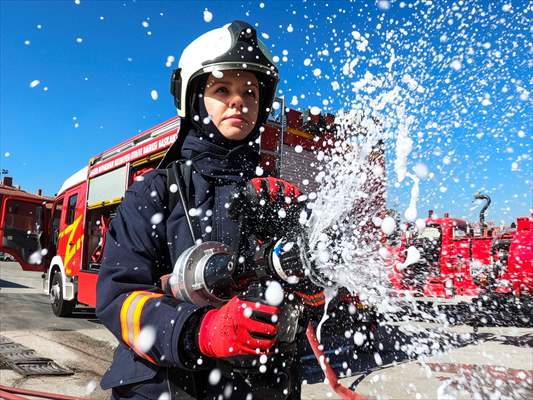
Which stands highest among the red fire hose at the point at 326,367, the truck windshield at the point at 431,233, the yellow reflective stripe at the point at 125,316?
the truck windshield at the point at 431,233

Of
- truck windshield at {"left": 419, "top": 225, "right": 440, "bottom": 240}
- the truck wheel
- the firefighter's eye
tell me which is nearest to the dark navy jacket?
the firefighter's eye

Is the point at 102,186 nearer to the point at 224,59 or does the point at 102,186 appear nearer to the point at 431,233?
the point at 431,233

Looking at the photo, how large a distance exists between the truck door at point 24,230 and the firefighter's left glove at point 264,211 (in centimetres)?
919

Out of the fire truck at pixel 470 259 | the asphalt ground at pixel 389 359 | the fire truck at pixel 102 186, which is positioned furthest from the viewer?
the fire truck at pixel 470 259

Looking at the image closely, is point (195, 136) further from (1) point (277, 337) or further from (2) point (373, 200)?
(2) point (373, 200)

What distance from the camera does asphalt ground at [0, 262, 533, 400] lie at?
15.9ft

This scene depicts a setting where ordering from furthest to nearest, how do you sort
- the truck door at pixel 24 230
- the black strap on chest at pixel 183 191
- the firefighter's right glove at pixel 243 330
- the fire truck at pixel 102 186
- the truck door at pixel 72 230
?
the truck door at pixel 24 230, the truck door at pixel 72 230, the fire truck at pixel 102 186, the black strap on chest at pixel 183 191, the firefighter's right glove at pixel 243 330

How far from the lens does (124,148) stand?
826 cm

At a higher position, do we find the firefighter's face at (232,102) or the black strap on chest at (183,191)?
the firefighter's face at (232,102)

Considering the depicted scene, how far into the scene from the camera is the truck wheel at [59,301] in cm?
928

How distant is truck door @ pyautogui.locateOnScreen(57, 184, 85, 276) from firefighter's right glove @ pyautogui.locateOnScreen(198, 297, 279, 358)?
8469 millimetres

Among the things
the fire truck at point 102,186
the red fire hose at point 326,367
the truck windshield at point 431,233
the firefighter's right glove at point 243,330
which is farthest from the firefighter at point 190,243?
the truck windshield at point 431,233

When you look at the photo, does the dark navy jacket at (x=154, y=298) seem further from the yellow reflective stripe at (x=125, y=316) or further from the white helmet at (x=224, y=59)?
the white helmet at (x=224, y=59)

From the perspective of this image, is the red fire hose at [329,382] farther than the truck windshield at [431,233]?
No
